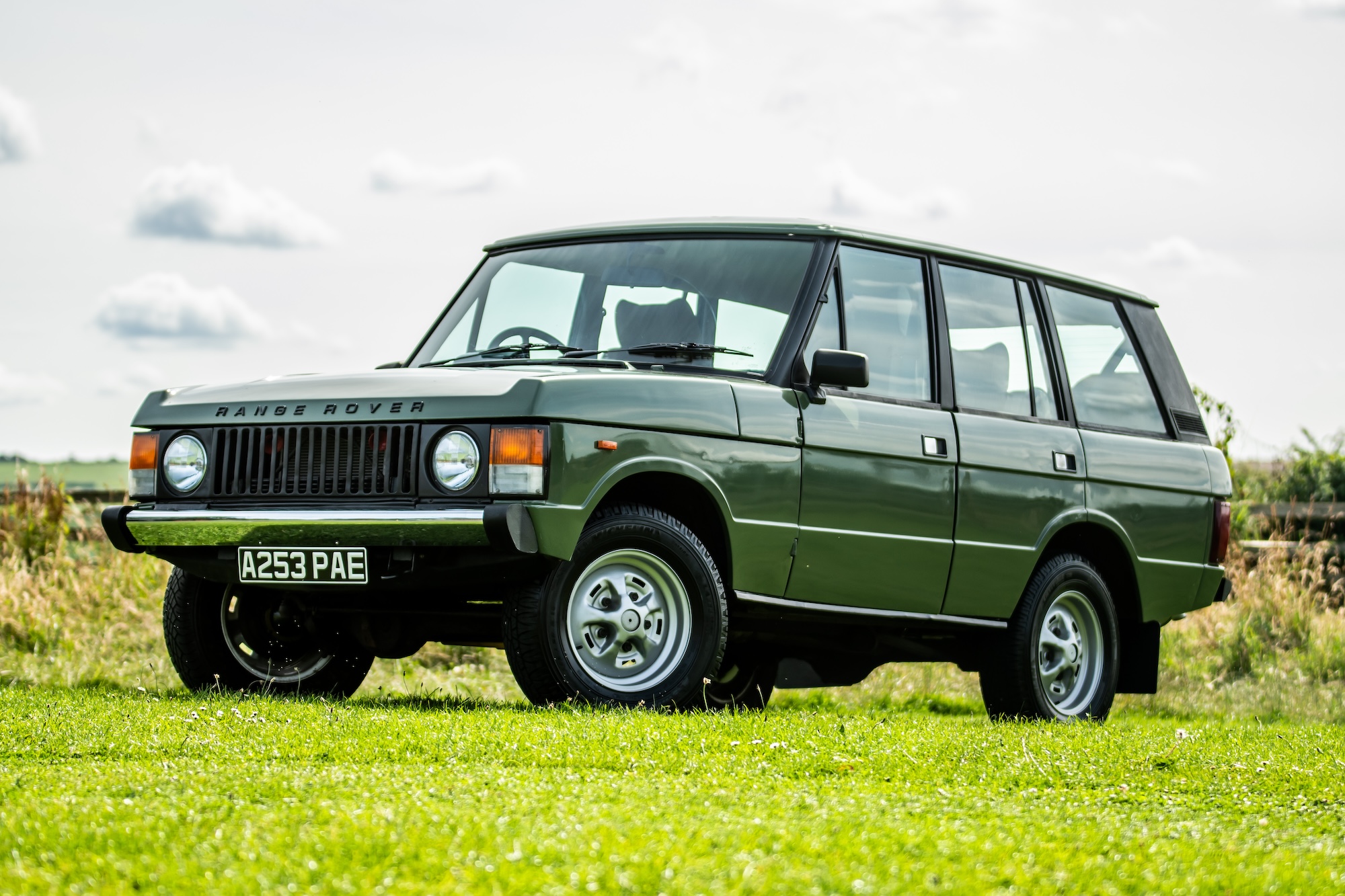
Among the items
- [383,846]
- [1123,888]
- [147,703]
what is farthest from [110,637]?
[1123,888]

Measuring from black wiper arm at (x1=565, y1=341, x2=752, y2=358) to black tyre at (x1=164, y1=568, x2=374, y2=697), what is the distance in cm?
174

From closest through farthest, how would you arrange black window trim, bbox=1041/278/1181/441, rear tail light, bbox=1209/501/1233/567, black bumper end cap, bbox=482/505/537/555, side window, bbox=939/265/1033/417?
black bumper end cap, bbox=482/505/537/555, side window, bbox=939/265/1033/417, black window trim, bbox=1041/278/1181/441, rear tail light, bbox=1209/501/1233/567

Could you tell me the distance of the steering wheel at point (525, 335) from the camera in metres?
7.66

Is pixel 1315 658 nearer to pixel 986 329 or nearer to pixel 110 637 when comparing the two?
pixel 986 329

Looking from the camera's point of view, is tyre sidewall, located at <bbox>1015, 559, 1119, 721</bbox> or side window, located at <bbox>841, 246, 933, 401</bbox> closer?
side window, located at <bbox>841, 246, 933, 401</bbox>

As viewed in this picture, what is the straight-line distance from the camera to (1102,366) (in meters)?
9.20

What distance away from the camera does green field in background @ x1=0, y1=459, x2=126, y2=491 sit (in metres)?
13.1

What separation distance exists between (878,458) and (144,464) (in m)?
3.21

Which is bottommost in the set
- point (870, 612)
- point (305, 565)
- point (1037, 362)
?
point (870, 612)

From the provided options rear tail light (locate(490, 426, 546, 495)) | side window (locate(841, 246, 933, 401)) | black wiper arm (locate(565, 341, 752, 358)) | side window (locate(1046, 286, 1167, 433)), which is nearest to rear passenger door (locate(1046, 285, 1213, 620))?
side window (locate(1046, 286, 1167, 433))

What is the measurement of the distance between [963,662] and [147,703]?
4.08 meters

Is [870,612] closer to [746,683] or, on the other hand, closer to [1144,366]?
[746,683]

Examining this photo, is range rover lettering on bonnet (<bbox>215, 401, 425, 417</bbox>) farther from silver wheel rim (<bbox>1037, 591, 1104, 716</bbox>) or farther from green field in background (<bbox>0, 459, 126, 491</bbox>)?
green field in background (<bbox>0, 459, 126, 491</bbox>)

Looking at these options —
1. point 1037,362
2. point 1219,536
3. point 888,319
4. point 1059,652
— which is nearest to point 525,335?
point 888,319
